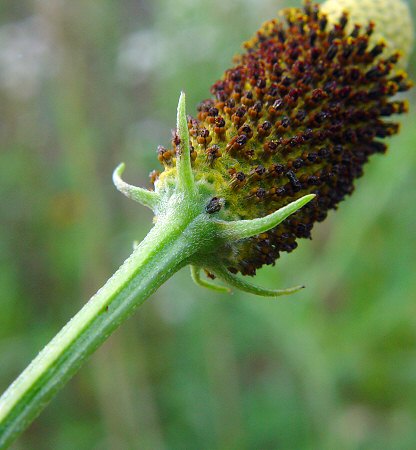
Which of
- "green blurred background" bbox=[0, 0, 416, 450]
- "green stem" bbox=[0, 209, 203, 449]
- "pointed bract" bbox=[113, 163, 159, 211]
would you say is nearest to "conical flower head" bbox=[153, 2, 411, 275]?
"pointed bract" bbox=[113, 163, 159, 211]

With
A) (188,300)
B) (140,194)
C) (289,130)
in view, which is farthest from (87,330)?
(188,300)

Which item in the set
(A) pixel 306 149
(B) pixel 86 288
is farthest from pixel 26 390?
(B) pixel 86 288

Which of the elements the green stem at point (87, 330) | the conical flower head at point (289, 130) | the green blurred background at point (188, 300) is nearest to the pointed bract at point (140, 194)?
the conical flower head at point (289, 130)

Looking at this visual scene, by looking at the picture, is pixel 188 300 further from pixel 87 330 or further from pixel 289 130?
pixel 87 330

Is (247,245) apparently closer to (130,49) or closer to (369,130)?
(369,130)

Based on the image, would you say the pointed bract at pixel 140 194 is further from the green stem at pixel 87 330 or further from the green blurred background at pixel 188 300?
the green blurred background at pixel 188 300
